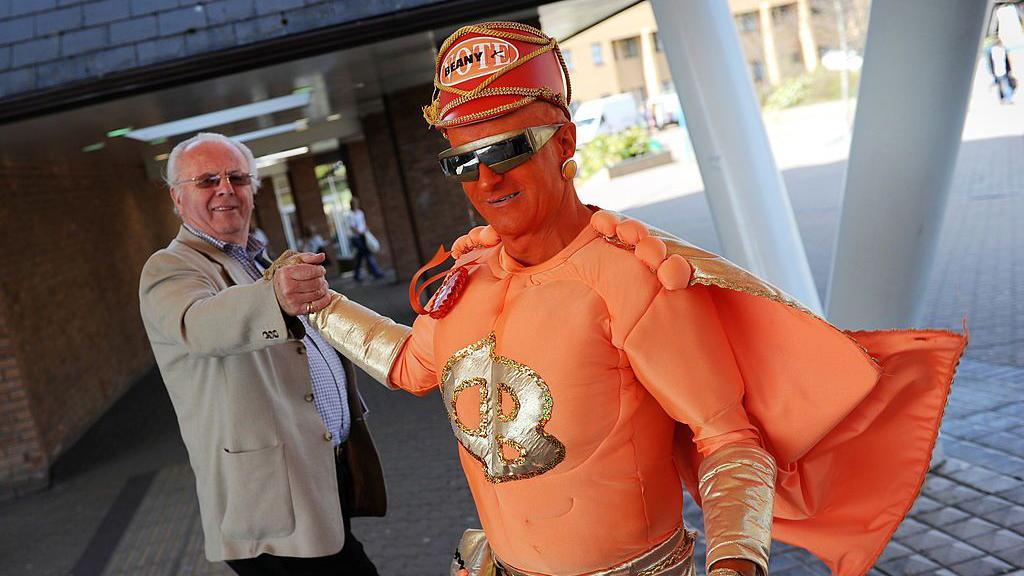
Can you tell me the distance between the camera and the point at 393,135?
13.3 meters

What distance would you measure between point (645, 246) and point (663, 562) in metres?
0.73

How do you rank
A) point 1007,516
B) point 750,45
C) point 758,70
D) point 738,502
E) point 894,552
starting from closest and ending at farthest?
point 738,502 < point 894,552 < point 1007,516 < point 750,45 < point 758,70

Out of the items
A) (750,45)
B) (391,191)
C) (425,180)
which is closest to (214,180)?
(425,180)

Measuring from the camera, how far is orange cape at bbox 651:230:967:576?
2064 mm

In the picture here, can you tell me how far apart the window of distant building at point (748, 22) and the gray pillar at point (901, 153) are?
44.2 meters

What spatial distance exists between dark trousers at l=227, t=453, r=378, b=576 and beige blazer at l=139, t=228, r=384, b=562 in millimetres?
86

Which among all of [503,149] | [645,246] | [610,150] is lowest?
[645,246]

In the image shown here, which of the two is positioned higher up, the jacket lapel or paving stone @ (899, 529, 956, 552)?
the jacket lapel

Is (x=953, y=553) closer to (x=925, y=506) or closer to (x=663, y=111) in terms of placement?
(x=925, y=506)

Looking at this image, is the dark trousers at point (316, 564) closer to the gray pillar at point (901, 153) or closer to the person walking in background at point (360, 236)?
the gray pillar at point (901, 153)

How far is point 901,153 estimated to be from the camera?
4.80 metres

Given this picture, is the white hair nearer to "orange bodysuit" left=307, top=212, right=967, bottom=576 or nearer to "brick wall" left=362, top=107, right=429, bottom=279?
"orange bodysuit" left=307, top=212, right=967, bottom=576

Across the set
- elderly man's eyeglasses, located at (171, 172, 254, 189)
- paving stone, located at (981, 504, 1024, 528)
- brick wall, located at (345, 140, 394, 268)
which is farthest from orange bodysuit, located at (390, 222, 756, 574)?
brick wall, located at (345, 140, 394, 268)

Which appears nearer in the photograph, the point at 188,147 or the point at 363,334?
the point at 363,334
